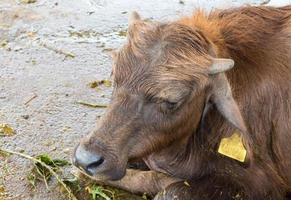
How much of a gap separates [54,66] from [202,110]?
7.65ft

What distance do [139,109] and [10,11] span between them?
11.6 feet

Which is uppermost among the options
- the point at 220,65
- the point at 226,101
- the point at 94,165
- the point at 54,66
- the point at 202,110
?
the point at 220,65

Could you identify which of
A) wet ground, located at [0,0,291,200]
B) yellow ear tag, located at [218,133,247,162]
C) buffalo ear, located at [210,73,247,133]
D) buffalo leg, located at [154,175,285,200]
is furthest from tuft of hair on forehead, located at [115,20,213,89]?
wet ground, located at [0,0,291,200]

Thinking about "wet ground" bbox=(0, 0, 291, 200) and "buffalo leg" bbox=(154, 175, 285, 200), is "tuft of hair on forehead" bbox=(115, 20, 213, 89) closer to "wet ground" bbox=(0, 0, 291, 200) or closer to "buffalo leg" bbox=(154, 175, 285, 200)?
"buffalo leg" bbox=(154, 175, 285, 200)

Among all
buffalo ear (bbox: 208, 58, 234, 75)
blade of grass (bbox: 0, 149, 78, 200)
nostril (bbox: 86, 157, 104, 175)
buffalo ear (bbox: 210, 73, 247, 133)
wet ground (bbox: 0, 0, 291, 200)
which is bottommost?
blade of grass (bbox: 0, 149, 78, 200)

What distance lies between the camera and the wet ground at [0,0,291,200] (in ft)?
19.3

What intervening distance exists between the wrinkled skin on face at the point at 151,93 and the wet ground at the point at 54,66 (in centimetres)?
103

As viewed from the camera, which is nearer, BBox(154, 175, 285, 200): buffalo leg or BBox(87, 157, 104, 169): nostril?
BBox(87, 157, 104, 169): nostril

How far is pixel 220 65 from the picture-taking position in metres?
4.63

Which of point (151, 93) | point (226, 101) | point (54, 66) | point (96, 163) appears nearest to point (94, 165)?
point (96, 163)

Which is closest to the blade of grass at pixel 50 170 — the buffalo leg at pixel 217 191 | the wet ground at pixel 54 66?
the wet ground at pixel 54 66

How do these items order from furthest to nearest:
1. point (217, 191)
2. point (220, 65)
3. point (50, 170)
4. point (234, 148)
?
point (50, 170) < point (217, 191) < point (234, 148) < point (220, 65)

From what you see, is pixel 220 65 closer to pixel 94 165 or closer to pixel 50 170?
pixel 94 165

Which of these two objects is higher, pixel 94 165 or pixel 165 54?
pixel 165 54
